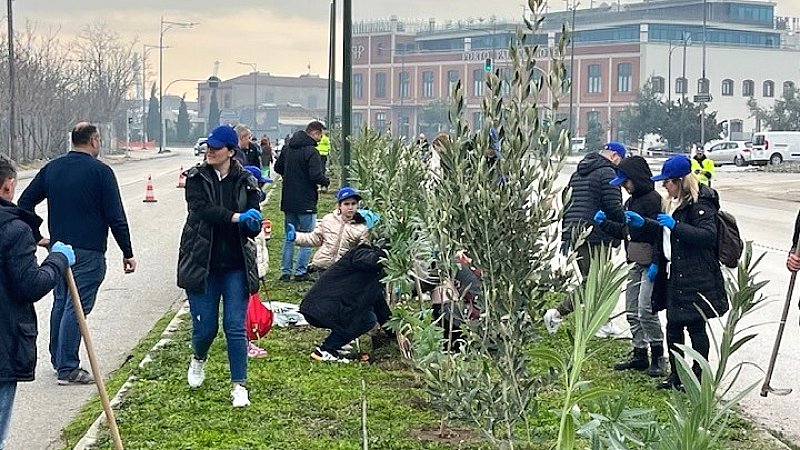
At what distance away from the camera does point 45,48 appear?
69.1m

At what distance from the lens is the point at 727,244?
8.83 m

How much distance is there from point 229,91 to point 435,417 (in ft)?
469

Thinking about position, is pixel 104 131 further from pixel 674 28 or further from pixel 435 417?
pixel 435 417

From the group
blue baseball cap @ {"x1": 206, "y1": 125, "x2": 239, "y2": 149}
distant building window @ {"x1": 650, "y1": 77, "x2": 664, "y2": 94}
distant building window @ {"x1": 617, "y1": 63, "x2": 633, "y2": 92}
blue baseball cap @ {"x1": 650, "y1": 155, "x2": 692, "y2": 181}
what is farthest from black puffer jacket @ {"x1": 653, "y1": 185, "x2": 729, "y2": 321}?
distant building window @ {"x1": 617, "y1": 63, "x2": 633, "y2": 92}

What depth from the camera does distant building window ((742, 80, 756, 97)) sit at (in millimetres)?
113125

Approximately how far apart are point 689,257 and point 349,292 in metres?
2.64

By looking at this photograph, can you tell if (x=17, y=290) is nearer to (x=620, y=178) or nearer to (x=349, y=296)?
(x=349, y=296)

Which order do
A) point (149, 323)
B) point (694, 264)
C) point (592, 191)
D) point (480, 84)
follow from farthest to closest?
point (149, 323) < point (592, 191) < point (694, 264) < point (480, 84)

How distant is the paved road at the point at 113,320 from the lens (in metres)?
8.41

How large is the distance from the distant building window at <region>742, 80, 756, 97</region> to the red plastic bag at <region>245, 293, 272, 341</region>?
108 m

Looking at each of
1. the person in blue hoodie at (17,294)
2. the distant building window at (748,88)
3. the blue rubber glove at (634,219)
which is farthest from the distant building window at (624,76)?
the person in blue hoodie at (17,294)

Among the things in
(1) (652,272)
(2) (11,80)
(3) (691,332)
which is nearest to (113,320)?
(1) (652,272)

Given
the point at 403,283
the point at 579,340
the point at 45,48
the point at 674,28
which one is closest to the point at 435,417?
the point at 403,283

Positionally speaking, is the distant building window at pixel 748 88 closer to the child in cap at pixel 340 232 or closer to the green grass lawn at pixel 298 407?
the green grass lawn at pixel 298 407
